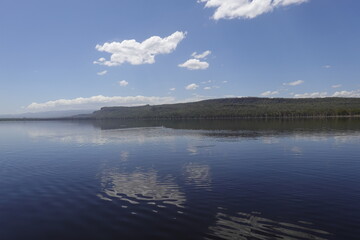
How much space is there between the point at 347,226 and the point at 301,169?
1687 centimetres

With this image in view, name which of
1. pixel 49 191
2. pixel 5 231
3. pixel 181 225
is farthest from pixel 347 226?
pixel 49 191

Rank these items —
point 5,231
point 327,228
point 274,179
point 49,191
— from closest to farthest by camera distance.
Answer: point 327,228 → point 5,231 → point 49,191 → point 274,179

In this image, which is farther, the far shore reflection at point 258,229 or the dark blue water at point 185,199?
the dark blue water at point 185,199

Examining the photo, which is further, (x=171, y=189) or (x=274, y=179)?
(x=274, y=179)

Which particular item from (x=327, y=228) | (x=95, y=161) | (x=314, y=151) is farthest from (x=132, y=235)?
(x=314, y=151)

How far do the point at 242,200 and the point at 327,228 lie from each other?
6.55 metres

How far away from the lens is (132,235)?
1611 centimetres

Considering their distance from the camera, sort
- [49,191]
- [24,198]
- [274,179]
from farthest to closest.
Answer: [274,179], [49,191], [24,198]

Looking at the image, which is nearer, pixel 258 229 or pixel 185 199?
pixel 258 229

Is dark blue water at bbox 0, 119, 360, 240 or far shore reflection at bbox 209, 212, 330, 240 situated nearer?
far shore reflection at bbox 209, 212, 330, 240

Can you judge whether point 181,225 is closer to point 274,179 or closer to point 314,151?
point 274,179

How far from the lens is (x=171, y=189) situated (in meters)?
25.2

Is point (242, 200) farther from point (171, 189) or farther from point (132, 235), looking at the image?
point (132, 235)

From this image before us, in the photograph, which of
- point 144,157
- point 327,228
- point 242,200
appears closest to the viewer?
point 327,228
